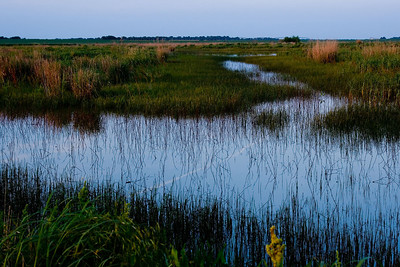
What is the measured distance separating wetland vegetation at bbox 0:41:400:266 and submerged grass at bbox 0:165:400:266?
2cm

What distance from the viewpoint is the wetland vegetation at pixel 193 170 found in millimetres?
3650

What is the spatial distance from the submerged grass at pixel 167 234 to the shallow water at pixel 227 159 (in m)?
0.47

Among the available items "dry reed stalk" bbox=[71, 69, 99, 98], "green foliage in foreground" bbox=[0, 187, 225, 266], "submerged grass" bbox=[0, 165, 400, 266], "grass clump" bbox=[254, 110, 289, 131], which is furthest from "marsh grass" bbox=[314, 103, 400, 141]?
"dry reed stalk" bbox=[71, 69, 99, 98]

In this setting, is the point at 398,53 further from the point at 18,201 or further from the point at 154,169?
the point at 18,201

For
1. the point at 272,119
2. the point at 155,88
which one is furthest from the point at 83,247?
the point at 155,88

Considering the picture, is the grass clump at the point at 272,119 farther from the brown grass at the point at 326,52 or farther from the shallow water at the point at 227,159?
the brown grass at the point at 326,52

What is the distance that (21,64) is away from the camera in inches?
630

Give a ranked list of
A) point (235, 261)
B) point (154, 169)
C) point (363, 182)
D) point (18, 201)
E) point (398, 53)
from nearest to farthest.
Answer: point (235, 261)
point (18, 201)
point (363, 182)
point (154, 169)
point (398, 53)

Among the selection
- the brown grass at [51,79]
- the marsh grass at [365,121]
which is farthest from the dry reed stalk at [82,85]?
the marsh grass at [365,121]

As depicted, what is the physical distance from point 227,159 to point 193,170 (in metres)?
0.88

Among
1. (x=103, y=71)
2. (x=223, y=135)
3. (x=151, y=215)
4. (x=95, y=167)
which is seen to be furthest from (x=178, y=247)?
(x=103, y=71)

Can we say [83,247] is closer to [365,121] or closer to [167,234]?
[167,234]

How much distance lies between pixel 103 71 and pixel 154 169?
1048 centimetres

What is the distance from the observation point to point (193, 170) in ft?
22.8
